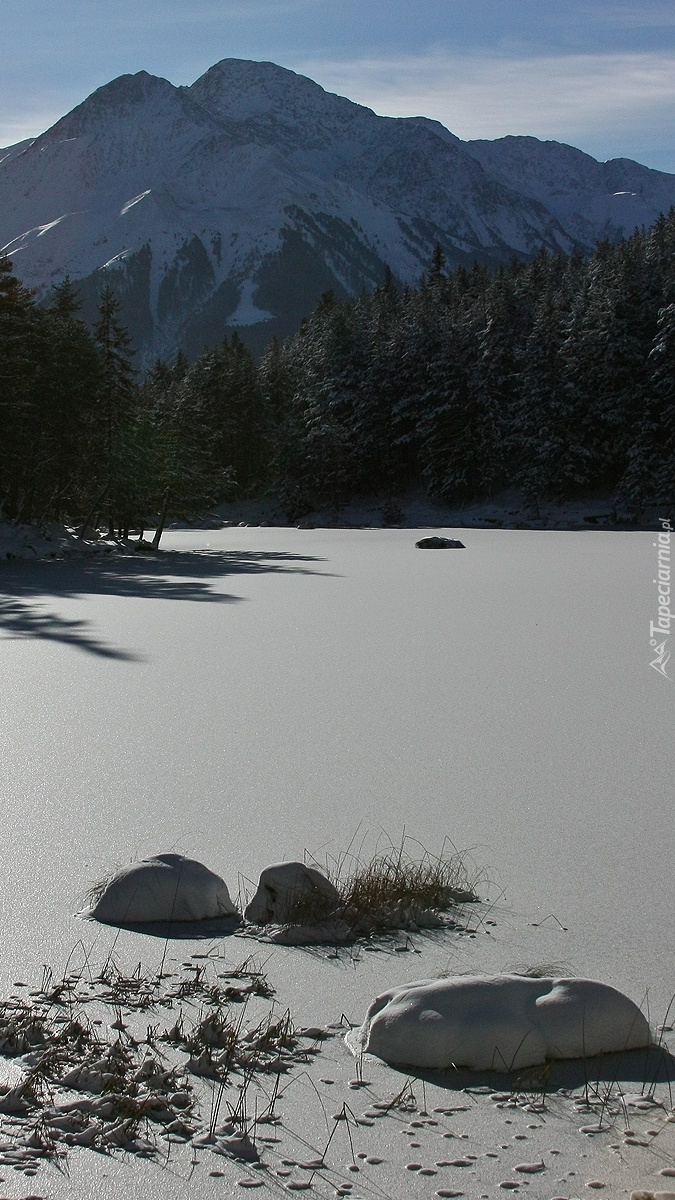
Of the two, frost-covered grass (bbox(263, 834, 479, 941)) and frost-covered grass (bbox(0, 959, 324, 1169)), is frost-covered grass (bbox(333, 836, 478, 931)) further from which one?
frost-covered grass (bbox(0, 959, 324, 1169))

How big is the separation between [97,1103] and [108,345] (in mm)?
33445

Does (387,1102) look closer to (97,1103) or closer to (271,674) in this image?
(97,1103)

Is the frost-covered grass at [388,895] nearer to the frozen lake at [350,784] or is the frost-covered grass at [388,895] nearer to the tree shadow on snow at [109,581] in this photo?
the frozen lake at [350,784]

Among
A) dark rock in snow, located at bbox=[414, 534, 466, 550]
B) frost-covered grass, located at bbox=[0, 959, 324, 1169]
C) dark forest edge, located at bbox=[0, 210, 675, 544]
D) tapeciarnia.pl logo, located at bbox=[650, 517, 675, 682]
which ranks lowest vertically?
frost-covered grass, located at bbox=[0, 959, 324, 1169]

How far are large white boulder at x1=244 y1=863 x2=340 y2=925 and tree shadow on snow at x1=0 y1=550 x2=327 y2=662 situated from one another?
7.12 meters

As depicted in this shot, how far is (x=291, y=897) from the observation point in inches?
160

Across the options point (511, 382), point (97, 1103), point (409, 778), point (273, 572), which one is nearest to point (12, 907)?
point (97, 1103)

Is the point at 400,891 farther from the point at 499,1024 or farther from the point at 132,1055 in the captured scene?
the point at 132,1055

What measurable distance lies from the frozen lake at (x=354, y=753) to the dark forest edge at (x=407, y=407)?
18395mm

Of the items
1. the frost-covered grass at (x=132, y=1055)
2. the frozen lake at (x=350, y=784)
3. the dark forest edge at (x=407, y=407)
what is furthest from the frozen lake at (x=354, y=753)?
the dark forest edge at (x=407, y=407)

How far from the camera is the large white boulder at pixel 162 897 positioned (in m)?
4.08

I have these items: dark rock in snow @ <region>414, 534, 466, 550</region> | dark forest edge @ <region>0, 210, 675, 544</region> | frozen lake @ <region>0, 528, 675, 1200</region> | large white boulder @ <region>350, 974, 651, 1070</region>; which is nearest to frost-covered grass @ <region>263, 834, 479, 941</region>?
frozen lake @ <region>0, 528, 675, 1200</region>

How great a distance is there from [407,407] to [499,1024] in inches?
2347

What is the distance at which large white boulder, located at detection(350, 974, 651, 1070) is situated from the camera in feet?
9.82
